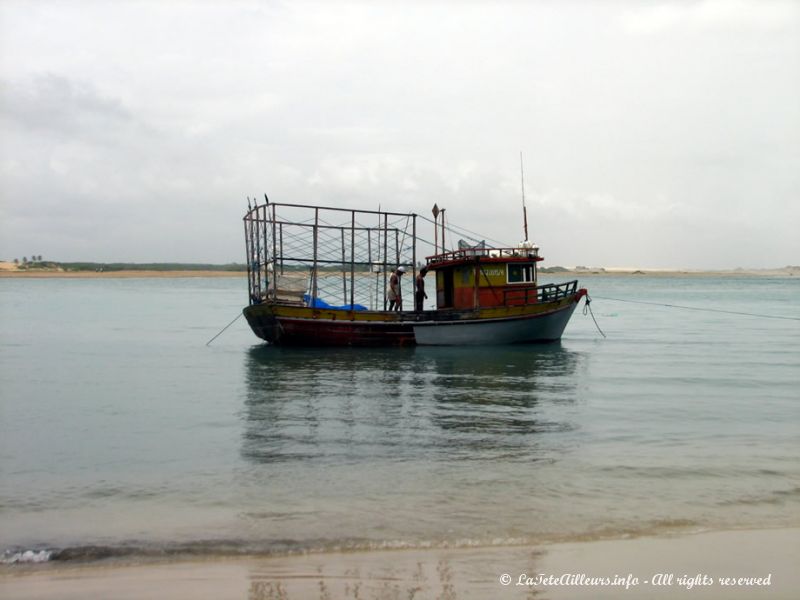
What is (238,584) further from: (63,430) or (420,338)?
(420,338)

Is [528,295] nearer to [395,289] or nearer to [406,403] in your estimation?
[395,289]

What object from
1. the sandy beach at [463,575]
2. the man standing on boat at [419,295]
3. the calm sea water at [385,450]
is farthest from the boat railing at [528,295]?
the sandy beach at [463,575]

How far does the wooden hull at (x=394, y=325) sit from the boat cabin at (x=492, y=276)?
0.51 meters

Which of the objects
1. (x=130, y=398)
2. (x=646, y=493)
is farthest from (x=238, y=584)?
(x=130, y=398)

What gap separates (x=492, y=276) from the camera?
939 inches

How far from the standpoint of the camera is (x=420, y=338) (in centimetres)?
2358

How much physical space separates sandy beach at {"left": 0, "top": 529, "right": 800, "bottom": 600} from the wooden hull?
647 inches

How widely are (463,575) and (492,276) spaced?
18.3 metres

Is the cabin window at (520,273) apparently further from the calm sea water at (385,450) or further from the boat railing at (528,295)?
the calm sea water at (385,450)

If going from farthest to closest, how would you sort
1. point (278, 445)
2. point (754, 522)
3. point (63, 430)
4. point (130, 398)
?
point (130, 398) → point (63, 430) → point (278, 445) → point (754, 522)

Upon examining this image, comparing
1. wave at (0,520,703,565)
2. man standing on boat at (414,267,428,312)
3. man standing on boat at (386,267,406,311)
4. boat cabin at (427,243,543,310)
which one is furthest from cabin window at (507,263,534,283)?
wave at (0,520,703,565)

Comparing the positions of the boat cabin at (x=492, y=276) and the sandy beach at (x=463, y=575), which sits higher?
the boat cabin at (x=492, y=276)

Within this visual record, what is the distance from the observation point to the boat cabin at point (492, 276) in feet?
77.9

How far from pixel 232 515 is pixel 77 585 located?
191cm
